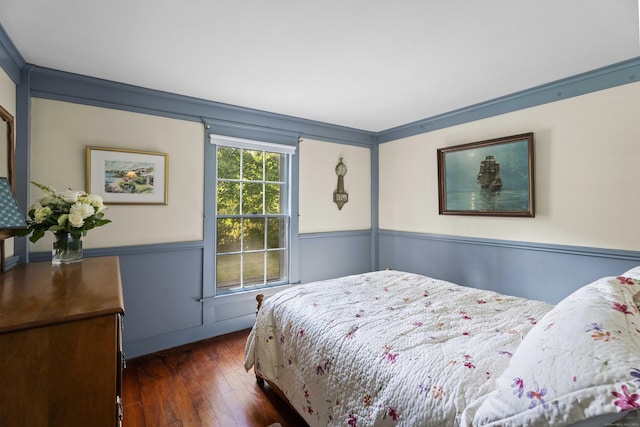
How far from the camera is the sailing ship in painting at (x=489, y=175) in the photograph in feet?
9.90

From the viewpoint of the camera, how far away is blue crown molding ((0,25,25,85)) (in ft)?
6.24

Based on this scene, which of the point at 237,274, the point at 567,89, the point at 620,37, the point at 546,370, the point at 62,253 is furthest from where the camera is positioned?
the point at 237,274

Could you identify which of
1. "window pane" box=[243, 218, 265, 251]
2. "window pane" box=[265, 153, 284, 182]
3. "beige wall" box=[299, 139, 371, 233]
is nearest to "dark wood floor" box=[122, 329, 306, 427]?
"window pane" box=[243, 218, 265, 251]

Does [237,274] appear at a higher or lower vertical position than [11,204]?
lower

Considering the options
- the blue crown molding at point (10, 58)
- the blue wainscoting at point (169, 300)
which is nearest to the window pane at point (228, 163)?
the blue wainscoting at point (169, 300)

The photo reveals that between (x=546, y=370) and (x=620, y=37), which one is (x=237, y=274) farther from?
(x=620, y=37)

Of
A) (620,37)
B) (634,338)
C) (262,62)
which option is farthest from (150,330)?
(620,37)

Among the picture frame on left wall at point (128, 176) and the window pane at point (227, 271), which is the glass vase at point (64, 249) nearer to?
the picture frame on left wall at point (128, 176)

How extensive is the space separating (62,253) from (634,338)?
255 centimetres

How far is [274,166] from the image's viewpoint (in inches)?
141

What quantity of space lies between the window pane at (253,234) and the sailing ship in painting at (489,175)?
2387mm

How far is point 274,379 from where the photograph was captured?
2002mm

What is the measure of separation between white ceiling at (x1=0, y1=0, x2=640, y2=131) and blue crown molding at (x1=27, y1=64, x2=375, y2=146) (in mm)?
110

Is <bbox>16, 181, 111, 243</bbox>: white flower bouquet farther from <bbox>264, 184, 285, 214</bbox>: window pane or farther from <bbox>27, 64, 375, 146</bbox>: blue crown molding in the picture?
<bbox>264, 184, 285, 214</bbox>: window pane
